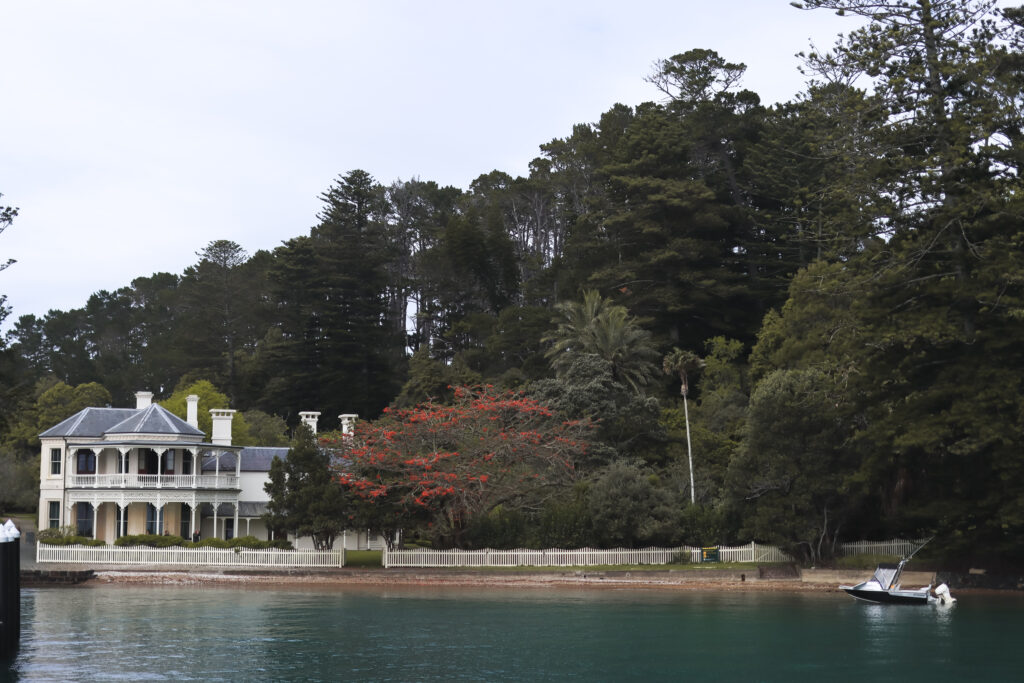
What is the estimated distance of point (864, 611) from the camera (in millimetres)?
33562

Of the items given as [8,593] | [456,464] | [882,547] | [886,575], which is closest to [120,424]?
[456,464]

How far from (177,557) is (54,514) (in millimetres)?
11626

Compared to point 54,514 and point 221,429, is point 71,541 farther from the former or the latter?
point 221,429

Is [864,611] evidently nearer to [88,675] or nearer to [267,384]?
[88,675]

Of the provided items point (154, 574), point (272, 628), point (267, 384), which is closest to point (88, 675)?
point (272, 628)

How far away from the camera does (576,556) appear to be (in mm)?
44219

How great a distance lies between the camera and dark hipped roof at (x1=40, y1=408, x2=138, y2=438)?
55.4 m

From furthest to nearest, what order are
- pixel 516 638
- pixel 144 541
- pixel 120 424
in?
pixel 120 424
pixel 144 541
pixel 516 638

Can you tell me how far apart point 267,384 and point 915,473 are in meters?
55.8

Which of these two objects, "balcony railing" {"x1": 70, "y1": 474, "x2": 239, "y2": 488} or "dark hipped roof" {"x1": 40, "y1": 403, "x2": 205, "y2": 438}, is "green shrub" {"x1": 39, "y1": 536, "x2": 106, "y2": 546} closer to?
"balcony railing" {"x1": 70, "y1": 474, "x2": 239, "y2": 488}

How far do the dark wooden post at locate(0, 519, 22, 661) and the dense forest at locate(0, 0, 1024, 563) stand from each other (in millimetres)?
12704

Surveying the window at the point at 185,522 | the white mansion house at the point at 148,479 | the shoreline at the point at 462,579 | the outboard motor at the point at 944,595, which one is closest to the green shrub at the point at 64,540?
the shoreline at the point at 462,579

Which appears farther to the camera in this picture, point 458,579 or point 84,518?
point 84,518

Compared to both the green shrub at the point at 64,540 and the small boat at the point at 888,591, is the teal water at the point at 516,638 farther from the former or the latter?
the green shrub at the point at 64,540
